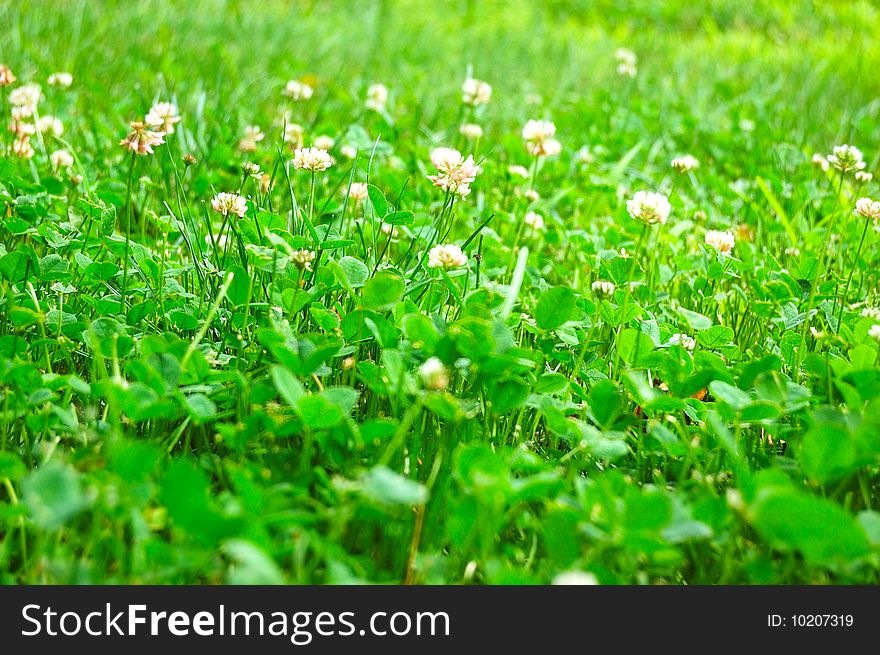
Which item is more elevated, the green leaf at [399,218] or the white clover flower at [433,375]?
the green leaf at [399,218]

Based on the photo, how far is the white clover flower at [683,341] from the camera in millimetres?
1464

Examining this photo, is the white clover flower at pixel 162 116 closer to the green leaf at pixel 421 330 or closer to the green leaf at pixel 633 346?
the green leaf at pixel 421 330

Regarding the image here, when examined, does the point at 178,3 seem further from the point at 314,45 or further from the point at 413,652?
the point at 413,652

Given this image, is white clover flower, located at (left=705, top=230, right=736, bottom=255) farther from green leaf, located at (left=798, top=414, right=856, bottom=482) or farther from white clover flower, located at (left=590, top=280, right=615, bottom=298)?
green leaf, located at (left=798, top=414, right=856, bottom=482)

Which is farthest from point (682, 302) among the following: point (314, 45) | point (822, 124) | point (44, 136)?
point (314, 45)


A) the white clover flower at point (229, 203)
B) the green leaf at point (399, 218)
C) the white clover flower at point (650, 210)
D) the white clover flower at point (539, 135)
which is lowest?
the white clover flower at point (650, 210)

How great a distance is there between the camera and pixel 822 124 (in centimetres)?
361

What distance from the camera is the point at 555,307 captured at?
4.50 ft

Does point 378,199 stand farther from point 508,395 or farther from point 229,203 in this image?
point 508,395

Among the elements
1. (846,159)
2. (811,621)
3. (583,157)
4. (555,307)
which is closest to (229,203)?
(555,307)

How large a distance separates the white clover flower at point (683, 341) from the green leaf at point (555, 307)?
21 cm

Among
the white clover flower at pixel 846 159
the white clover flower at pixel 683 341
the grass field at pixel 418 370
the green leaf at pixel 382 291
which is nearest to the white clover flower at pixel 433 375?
the grass field at pixel 418 370

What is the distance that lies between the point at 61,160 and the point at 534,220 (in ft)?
3.85

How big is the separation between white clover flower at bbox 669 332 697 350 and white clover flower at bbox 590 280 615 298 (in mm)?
142
